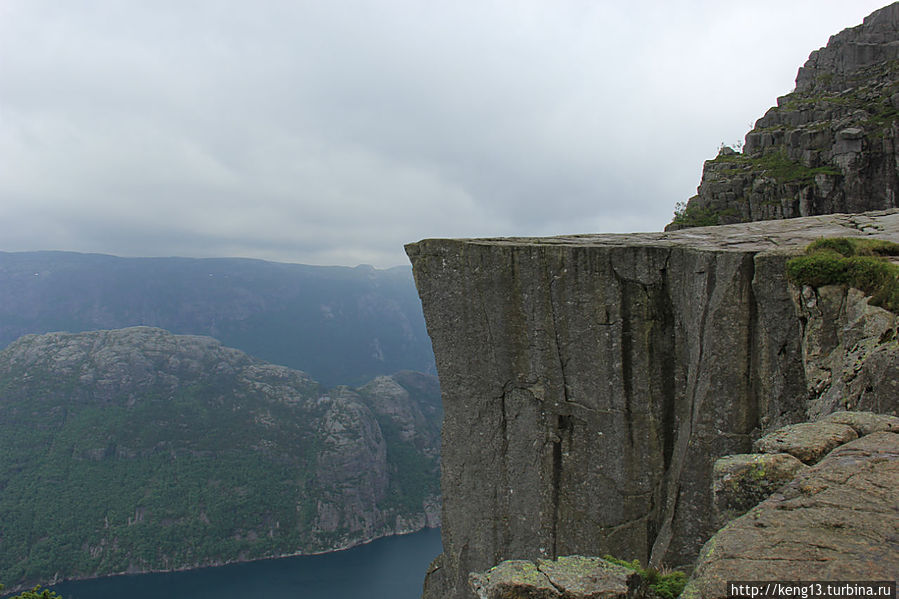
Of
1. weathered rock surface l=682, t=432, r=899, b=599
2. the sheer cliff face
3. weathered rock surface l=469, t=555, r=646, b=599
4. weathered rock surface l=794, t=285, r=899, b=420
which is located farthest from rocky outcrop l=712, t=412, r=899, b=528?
the sheer cliff face

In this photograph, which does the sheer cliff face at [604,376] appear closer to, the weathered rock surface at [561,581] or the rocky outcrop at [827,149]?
the weathered rock surface at [561,581]

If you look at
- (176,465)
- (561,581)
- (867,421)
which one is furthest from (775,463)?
(176,465)

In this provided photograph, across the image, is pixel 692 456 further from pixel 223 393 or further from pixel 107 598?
pixel 223 393

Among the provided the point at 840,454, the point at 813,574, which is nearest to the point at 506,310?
the point at 840,454

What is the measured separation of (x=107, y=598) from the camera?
4370 inches

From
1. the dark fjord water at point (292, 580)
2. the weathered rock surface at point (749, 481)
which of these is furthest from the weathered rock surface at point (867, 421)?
the dark fjord water at point (292, 580)

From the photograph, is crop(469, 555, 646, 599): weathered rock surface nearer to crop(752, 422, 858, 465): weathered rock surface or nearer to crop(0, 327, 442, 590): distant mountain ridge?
crop(752, 422, 858, 465): weathered rock surface

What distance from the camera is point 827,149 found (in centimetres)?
3278

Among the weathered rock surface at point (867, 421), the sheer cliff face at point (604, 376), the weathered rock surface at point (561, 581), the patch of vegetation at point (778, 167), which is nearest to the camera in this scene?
the weathered rock surface at point (561, 581)

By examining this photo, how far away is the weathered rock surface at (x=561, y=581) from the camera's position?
646 cm

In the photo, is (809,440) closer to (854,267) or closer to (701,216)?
(854,267)

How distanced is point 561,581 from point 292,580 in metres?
137

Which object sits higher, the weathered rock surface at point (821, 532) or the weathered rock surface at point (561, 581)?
the weathered rock surface at point (821, 532)

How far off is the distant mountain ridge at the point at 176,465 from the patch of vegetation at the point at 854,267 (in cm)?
15092
